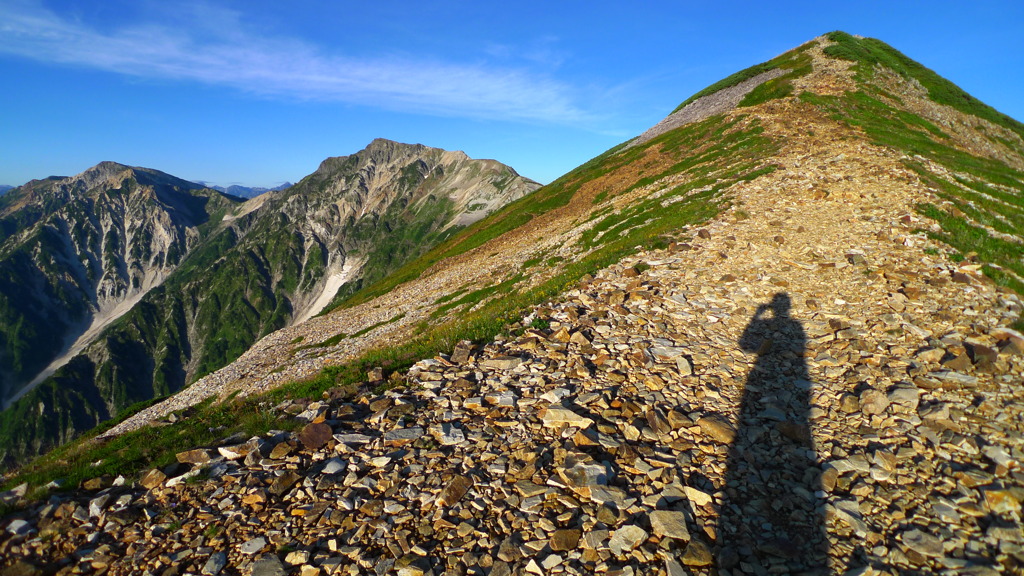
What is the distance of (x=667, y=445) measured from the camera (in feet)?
28.1

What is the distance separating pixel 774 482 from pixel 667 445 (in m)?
1.89

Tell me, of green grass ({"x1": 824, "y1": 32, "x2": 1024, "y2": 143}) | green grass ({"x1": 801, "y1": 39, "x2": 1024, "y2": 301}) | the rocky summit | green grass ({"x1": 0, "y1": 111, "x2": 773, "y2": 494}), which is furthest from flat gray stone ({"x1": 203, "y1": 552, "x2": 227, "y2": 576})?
green grass ({"x1": 824, "y1": 32, "x2": 1024, "y2": 143})

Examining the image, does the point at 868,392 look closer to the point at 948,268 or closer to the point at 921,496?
the point at 921,496

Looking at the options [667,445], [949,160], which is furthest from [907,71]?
[667,445]

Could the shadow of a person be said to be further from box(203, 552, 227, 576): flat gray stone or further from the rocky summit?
box(203, 552, 227, 576): flat gray stone

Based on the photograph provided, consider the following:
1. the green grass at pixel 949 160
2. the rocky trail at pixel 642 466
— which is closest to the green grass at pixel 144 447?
the rocky trail at pixel 642 466

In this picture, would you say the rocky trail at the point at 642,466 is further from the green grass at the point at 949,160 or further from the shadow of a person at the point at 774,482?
the green grass at the point at 949,160

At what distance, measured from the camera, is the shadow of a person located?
20.5ft

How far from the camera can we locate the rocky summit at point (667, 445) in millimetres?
6430

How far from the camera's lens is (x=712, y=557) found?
6.22 metres

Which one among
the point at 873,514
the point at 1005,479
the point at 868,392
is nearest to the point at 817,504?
the point at 873,514

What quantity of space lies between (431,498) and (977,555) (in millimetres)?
8103

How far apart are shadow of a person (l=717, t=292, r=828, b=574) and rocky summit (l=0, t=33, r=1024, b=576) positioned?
0.04 meters

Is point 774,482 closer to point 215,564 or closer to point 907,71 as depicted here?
point 215,564
